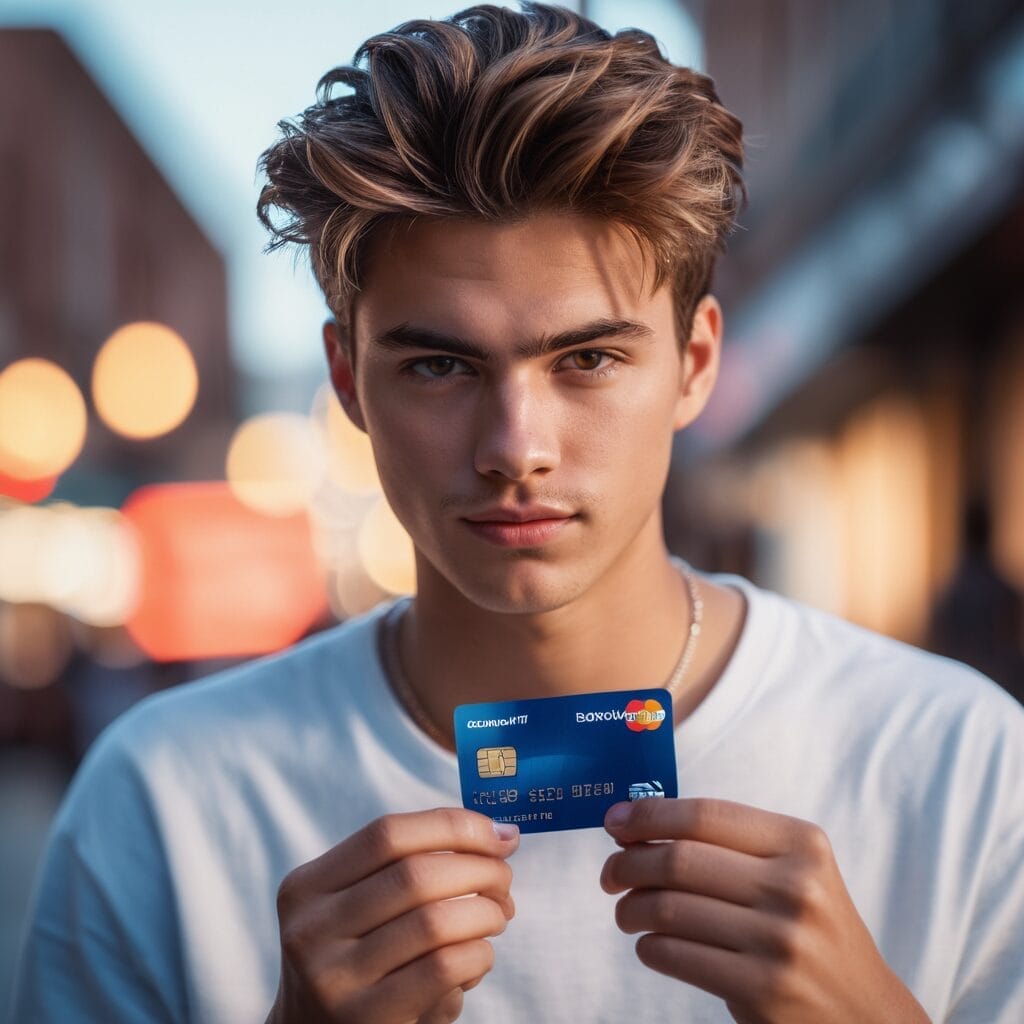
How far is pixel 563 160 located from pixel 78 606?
74.3ft

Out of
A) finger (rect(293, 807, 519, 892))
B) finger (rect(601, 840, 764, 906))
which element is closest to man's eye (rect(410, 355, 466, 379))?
finger (rect(293, 807, 519, 892))

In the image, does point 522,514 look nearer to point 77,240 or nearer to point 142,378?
point 142,378

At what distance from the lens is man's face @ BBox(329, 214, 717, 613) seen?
6.52 ft

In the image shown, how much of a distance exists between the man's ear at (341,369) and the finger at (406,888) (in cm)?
98

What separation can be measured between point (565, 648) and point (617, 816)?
1.98 ft

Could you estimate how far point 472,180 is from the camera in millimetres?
2021

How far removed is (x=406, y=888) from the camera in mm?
1657

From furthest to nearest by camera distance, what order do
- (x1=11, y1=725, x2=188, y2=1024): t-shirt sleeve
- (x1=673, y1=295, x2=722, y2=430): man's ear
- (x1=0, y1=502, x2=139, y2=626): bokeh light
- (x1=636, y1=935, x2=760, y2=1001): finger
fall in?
(x1=0, y1=502, x2=139, y2=626): bokeh light < (x1=673, y1=295, x2=722, y2=430): man's ear < (x1=11, y1=725, x2=188, y2=1024): t-shirt sleeve < (x1=636, y1=935, x2=760, y2=1001): finger

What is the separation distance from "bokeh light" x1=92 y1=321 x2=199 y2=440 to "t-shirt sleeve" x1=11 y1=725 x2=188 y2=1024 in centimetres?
1661

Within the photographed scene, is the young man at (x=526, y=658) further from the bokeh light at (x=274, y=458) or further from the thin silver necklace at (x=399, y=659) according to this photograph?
the bokeh light at (x=274, y=458)

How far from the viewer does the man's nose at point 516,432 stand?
1943 millimetres

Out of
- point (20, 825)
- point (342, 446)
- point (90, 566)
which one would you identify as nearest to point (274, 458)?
point (342, 446)

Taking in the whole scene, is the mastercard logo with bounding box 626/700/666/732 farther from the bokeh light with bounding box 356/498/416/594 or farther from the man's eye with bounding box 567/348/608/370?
the bokeh light with bounding box 356/498/416/594

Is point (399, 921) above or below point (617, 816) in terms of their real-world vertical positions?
below
